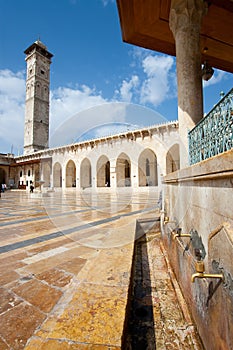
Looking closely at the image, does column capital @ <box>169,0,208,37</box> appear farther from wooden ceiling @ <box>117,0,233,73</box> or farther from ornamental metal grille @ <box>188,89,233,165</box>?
ornamental metal grille @ <box>188,89,233,165</box>

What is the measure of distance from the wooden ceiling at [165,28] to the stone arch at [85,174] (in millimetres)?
18117

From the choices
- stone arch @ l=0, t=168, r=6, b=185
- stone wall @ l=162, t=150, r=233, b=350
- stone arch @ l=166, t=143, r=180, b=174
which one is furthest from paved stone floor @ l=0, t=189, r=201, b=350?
stone arch @ l=0, t=168, r=6, b=185

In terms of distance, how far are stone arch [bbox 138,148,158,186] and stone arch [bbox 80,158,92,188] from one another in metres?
7.25

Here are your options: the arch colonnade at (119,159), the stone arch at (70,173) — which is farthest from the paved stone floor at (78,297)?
the stone arch at (70,173)

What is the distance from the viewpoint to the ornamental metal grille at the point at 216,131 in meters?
1.36

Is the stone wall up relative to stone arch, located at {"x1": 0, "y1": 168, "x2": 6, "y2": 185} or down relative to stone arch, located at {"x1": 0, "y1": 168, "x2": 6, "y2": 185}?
down

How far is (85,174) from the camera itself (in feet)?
76.0

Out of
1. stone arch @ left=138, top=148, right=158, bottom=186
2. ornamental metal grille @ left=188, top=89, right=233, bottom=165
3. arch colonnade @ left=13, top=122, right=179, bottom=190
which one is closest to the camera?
ornamental metal grille @ left=188, top=89, right=233, bottom=165

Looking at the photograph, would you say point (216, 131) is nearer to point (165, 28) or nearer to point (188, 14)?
point (188, 14)

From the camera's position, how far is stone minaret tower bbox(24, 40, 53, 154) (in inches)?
1255

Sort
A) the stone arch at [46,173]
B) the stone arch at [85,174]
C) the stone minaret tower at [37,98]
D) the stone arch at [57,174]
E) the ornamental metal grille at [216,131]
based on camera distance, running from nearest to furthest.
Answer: the ornamental metal grille at [216,131]
the stone arch at [85,174]
the stone arch at [57,174]
the stone arch at [46,173]
the stone minaret tower at [37,98]

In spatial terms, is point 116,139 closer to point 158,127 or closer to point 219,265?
point 158,127

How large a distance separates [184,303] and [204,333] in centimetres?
52

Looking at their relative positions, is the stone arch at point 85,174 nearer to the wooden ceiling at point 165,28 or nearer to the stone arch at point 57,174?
the stone arch at point 57,174
